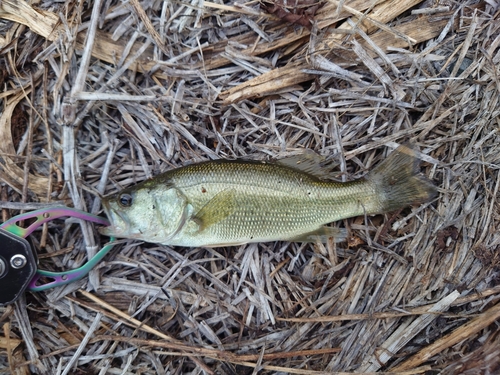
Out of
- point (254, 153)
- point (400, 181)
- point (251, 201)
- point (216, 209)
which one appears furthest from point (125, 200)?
point (400, 181)

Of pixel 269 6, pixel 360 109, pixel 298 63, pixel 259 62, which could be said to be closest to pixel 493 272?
pixel 360 109

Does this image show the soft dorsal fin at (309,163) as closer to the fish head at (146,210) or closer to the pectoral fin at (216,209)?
the pectoral fin at (216,209)

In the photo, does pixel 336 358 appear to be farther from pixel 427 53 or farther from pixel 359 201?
pixel 427 53

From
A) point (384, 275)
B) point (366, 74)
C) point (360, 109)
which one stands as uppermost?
point (366, 74)

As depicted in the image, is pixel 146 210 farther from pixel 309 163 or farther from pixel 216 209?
pixel 309 163

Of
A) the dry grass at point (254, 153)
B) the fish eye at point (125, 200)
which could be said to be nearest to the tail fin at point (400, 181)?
the dry grass at point (254, 153)
